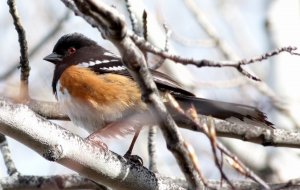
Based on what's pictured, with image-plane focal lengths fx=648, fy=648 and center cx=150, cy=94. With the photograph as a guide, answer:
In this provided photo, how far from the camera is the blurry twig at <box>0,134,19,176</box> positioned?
3680mm

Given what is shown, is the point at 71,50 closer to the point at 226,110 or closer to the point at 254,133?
the point at 226,110

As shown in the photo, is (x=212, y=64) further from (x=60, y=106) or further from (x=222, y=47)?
(x=222, y=47)

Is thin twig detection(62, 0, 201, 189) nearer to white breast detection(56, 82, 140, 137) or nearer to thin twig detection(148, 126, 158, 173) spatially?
thin twig detection(148, 126, 158, 173)

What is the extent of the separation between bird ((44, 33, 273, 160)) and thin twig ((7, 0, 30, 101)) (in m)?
0.68

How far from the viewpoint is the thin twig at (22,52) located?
128 inches

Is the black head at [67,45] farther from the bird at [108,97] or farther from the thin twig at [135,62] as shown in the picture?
the thin twig at [135,62]

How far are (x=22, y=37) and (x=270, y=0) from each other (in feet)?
17.6

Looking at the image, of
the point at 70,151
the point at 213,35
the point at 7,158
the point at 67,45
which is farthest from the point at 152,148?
the point at 213,35

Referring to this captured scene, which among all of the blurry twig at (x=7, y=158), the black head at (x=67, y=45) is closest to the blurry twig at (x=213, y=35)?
the black head at (x=67, y=45)

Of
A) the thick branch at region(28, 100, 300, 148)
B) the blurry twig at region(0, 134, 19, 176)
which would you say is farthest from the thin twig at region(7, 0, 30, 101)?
the blurry twig at region(0, 134, 19, 176)

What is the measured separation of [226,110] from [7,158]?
1337mm

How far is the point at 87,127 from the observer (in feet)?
14.4

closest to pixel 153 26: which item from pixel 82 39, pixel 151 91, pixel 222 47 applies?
pixel 222 47

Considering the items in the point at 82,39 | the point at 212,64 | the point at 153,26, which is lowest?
the point at 212,64
